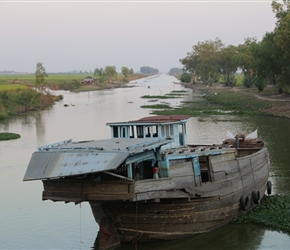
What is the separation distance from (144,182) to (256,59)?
5143 cm

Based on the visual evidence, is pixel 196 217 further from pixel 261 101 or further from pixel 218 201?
pixel 261 101

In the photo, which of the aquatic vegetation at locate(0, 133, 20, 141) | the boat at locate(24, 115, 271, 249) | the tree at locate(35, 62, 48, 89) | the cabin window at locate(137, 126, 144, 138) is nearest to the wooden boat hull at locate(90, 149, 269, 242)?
the boat at locate(24, 115, 271, 249)

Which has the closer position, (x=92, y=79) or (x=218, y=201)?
(x=218, y=201)

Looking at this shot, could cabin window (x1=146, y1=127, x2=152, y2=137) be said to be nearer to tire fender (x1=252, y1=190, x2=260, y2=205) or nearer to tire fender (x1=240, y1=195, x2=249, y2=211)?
tire fender (x1=240, y1=195, x2=249, y2=211)

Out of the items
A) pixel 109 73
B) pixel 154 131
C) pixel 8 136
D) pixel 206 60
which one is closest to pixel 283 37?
pixel 8 136

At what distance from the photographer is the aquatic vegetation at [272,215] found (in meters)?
18.7

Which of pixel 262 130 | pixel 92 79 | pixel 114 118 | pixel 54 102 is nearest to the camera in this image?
pixel 262 130

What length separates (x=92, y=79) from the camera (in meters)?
156

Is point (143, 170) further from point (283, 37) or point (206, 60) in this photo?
point (206, 60)

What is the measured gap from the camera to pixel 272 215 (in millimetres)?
19703

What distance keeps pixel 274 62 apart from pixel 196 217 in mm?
45437

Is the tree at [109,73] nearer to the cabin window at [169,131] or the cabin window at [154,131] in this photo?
the cabin window at [169,131]

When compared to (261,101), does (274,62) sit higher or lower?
higher

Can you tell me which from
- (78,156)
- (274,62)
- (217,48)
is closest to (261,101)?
(274,62)
